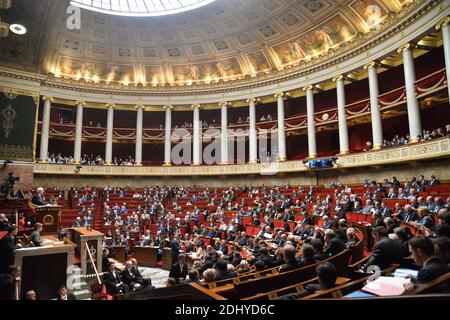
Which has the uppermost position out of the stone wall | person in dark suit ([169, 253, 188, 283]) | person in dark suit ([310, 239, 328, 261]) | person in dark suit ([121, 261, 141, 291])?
the stone wall

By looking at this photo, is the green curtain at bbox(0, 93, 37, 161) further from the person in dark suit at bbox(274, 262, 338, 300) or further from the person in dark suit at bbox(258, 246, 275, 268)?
the person in dark suit at bbox(274, 262, 338, 300)

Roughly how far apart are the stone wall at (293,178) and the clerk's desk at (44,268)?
14.7 m

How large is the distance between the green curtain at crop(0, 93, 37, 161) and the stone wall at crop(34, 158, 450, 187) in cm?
587

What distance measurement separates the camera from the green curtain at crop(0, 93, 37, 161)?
54.6 ft

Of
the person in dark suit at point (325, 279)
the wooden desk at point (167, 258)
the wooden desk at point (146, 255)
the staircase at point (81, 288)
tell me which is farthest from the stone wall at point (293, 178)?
the staircase at point (81, 288)

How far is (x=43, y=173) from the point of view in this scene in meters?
22.2

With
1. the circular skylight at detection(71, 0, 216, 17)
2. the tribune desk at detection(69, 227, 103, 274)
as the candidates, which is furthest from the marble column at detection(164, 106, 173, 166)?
the tribune desk at detection(69, 227, 103, 274)

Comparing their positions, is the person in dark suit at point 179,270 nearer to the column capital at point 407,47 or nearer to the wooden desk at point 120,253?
the wooden desk at point 120,253

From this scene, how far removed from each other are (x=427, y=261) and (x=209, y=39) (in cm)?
2392

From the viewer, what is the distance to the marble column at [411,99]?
14.4 meters

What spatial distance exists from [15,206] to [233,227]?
7.81 meters

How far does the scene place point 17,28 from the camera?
9.47 metres
